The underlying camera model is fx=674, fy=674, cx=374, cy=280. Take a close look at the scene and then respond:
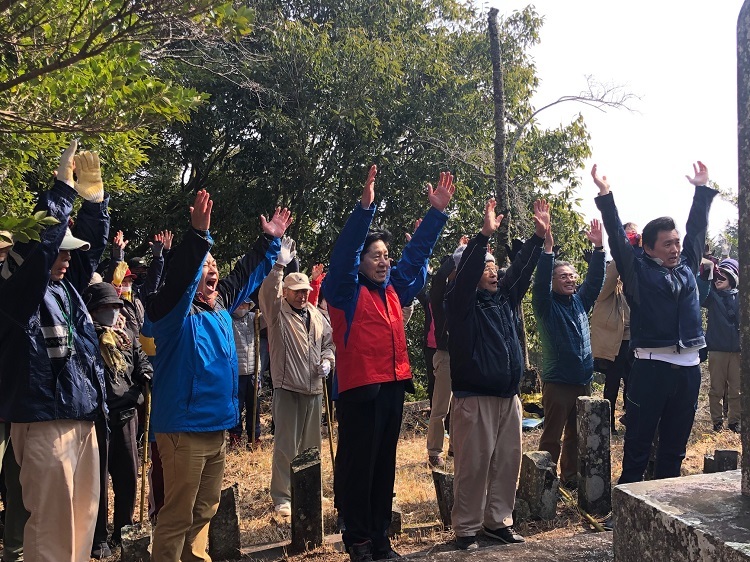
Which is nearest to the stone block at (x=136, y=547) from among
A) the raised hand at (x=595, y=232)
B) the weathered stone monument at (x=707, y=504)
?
the weathered stone monument at (x=707, y=504)

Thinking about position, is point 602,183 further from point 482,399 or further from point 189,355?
point 189,355

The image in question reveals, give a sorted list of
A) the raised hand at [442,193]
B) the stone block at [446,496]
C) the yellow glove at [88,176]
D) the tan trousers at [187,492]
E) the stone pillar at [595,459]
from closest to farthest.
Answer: the tan trousers at [187,492], the yellow glove at [88,176], the raised hand at [442,193], the stone block at [446,496], the stone pillar at [595,459]

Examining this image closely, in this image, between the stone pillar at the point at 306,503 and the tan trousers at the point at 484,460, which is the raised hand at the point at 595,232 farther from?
the stone pillar at the point at 306,503

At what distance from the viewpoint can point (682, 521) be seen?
1.95 meters

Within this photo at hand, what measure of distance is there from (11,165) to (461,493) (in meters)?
5.07

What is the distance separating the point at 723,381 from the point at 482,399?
5.88 m

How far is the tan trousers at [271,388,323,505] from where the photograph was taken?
5.93 m

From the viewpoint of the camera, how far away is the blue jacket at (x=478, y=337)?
4617 millimetres

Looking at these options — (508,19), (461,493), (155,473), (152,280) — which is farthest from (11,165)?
(508,19)

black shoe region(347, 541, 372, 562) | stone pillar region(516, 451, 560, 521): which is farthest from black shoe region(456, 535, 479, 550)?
Answer: stone pillar region(516, 451, 560, 521)

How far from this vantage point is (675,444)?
4957 mm

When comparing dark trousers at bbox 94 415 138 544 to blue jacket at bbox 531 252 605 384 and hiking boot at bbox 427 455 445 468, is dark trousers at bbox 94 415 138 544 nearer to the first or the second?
hiking boot at bbox 427 455 445 468

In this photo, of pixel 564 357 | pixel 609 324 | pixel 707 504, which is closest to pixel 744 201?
pixel 707 504

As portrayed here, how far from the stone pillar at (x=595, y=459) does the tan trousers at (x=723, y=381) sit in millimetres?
4471
